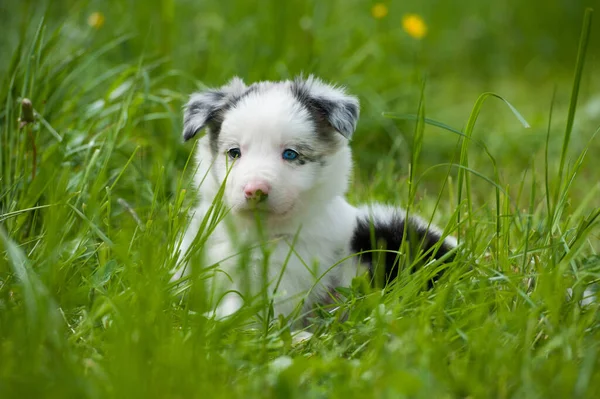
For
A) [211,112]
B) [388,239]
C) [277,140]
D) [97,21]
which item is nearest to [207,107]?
[211,112]

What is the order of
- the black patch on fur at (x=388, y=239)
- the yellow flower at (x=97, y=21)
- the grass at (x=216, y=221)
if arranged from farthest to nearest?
the yellow flower at (x=97, y=21) < the black patch on fur at (x=388, y=239) < the grass at (x=216, y=221)

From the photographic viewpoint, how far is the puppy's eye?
2.88 meters

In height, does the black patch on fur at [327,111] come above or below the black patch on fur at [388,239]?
above

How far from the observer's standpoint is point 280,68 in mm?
4699

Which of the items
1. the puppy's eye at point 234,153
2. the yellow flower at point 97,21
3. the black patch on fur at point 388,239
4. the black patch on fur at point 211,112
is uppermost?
the yellow flower at point 97,21

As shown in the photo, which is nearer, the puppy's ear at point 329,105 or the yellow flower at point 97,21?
the puppy's ear at point 329,105

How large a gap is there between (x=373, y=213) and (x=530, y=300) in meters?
1.06

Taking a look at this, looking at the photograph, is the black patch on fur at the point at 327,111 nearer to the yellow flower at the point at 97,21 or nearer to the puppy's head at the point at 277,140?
the puppy's head at the point at 277,140

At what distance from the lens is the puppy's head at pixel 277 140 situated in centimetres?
273

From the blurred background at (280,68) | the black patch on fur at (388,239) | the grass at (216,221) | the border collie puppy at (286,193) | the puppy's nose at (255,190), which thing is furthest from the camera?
the blurred background at (280,68)

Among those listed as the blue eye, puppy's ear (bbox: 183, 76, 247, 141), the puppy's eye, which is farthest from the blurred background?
the blue eye

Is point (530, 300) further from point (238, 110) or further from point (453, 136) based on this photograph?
point (453, 136)

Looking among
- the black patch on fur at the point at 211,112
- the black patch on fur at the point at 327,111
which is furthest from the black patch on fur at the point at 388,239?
the black patch on fur at the point at 211,112

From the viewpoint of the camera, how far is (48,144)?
3.68 m
